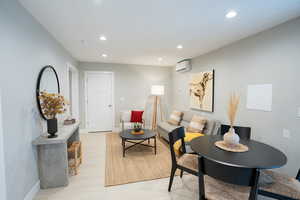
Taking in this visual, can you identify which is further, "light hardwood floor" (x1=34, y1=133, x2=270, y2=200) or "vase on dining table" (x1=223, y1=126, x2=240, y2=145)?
"light hardwood floor" (x1=34, y1=133, x2=270, y2=200)

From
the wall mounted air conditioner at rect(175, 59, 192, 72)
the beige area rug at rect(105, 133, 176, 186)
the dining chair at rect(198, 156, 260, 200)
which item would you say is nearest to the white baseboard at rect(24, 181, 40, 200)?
the beige area rug at rect(105, 133, 176, 186)

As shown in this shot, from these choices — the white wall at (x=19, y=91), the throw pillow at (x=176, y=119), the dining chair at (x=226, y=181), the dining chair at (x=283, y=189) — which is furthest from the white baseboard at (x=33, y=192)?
the throw pillow at (x=176, y=119)

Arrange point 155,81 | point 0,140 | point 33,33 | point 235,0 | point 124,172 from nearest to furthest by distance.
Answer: point 0,140 < point 235,0 < point 33,33 < point 124,172 < point 155,81

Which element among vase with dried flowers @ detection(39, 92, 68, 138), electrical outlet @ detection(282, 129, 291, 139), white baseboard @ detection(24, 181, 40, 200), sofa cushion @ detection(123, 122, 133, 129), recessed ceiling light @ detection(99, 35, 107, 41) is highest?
recessed ceiling light @ detection(99, 35, 107, 41)

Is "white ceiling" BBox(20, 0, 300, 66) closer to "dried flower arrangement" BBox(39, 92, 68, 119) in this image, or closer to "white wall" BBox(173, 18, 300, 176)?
"white wall" BBox(173, 18, 300, 176)

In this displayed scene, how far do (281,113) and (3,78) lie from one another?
356cm

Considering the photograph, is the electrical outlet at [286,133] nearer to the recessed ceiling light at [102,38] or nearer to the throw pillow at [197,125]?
the throw pillow at [197,125]

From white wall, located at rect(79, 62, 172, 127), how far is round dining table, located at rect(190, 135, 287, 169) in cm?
365

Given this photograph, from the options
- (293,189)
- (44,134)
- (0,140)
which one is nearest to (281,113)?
(293,189)

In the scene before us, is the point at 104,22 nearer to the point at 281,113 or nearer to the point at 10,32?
the point at 10,32

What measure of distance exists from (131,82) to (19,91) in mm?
3714

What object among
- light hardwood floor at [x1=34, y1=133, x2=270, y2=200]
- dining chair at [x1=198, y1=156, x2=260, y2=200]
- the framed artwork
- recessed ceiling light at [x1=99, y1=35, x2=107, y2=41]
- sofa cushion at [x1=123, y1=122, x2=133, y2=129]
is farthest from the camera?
sofa cushion at [x1=123, y1=122, x2=133, y2=129]

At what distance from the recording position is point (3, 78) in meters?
1.41

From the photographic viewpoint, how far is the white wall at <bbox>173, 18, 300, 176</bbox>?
2.02 meters
